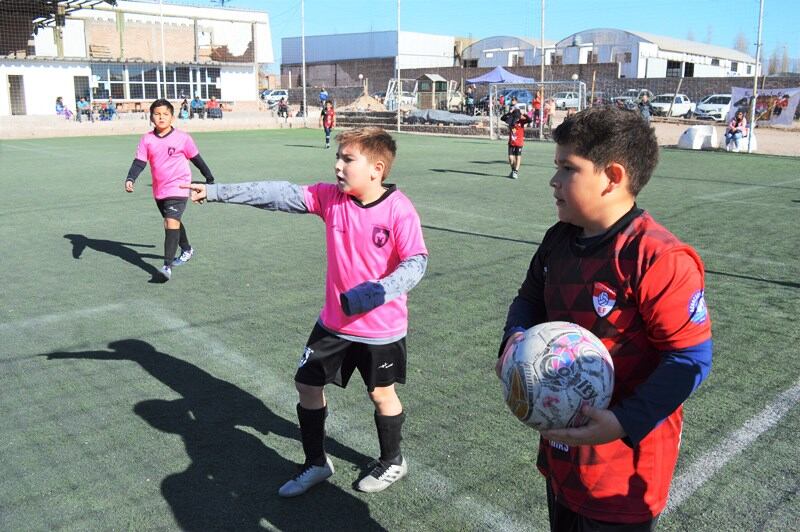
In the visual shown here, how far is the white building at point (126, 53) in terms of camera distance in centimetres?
4394

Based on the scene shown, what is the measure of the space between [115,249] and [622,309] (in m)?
8.40

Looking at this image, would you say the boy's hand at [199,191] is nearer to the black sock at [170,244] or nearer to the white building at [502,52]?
the black sock at [170,244]

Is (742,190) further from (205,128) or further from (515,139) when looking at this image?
(205,128)

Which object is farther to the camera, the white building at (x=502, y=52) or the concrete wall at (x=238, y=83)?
the white building at (x=502, y=52)

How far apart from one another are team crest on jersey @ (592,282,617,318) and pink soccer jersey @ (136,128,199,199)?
6620 mm

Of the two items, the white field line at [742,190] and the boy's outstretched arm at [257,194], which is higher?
the boy's outstretched arm at [257,194]

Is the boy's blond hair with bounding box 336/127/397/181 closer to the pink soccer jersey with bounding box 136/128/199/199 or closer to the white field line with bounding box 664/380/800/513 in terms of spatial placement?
the white field line with bounding box 664/380/800/513

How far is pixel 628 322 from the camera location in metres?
2.02

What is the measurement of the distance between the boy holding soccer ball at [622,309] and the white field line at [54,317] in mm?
5242

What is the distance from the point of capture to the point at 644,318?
195 centimetres

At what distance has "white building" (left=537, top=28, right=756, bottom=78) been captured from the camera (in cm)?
5881

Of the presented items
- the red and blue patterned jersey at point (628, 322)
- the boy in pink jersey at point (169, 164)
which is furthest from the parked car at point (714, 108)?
the red and blue patterned jersey at point (628, 322)

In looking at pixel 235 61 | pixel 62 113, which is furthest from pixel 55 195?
pixel 235 61

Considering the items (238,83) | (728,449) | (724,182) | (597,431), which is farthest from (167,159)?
(238,83)
